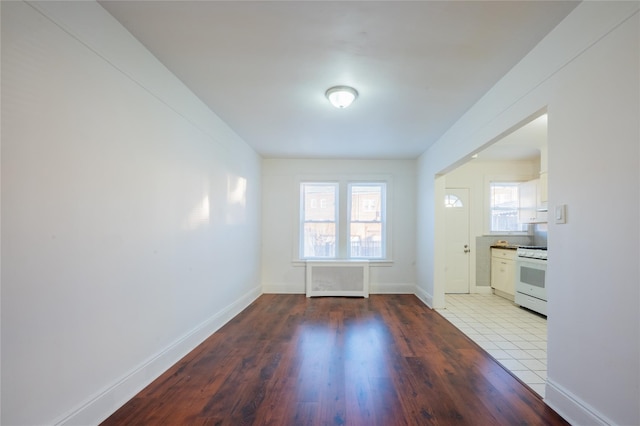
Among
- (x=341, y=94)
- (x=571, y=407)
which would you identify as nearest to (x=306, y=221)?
(x=341, y=94)

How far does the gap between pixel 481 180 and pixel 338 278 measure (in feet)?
11.2

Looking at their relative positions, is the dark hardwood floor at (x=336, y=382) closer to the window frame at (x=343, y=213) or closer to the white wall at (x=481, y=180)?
the window frame at (x=343, y=213)

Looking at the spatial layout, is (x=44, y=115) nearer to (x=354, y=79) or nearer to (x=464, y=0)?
(x=354, y=79)

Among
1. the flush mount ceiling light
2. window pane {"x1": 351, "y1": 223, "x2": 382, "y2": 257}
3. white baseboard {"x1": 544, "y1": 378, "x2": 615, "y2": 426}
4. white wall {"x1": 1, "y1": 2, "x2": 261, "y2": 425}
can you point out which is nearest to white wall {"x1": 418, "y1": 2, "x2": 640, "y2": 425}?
white baseboard {"x1": 544, "y1": 378, "x2": 615, "y2": 426}

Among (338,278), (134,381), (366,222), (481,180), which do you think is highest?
(481,180)

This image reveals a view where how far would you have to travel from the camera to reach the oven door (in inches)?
164

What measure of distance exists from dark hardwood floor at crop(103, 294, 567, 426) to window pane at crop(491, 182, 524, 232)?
296cm

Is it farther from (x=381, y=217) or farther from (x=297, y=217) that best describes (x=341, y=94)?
(x=381, y=217)

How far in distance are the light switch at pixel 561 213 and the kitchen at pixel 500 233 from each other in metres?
2.54

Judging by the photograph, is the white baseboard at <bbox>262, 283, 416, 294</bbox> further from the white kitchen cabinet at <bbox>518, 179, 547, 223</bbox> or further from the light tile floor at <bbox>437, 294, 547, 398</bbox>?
the white kitchen cabinet at <bbox>518, 179, 547, 223</bbox>

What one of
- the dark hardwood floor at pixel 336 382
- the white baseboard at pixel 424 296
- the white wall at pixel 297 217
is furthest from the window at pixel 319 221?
the dark hardwood floor at pixel 336 382

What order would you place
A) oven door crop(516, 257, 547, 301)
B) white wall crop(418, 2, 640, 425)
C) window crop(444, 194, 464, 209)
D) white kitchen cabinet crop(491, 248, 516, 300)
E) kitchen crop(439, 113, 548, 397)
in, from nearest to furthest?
white wall crop(418, 2, 640, 425)
oven door crop(516, 257, 547, 301)
kitchen crop(439, 113, 548, 397)
white kitchen cabinet crop(491, 248, 516, 300)
window crop(444, 194, 464, 209)

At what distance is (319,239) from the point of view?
5.69m

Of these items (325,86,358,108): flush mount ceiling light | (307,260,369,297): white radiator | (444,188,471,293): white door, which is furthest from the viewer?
(444,188,471,293): white door
